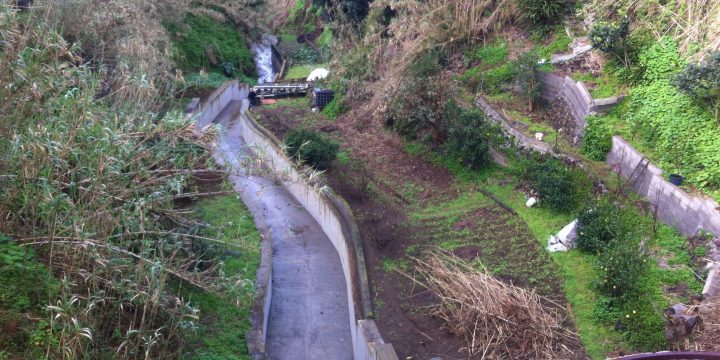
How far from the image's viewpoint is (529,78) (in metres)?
16.0

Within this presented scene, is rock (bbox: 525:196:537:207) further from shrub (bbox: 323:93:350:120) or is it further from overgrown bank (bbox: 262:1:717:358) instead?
shrub (bbox: 323:93:350:120)

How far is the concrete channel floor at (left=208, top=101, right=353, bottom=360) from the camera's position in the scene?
1089 cm

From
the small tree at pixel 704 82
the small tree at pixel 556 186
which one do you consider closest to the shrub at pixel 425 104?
the small tree at pixel 556 186

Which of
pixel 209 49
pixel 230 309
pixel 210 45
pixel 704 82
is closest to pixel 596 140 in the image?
pixel 704 82

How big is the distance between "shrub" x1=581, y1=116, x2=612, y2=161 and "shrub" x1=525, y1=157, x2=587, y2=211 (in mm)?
828

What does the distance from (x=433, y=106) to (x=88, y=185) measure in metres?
9.56

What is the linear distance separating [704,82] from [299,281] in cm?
853

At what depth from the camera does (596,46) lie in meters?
14.9

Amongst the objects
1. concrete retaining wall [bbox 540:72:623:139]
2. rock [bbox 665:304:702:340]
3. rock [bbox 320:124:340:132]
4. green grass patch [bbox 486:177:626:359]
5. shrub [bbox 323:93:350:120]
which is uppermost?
shrub [bbox 323:93:350:120]

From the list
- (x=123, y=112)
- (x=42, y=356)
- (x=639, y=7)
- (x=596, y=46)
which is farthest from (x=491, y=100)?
(x=42, y=356)

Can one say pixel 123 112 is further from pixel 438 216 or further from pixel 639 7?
pixel 639 7

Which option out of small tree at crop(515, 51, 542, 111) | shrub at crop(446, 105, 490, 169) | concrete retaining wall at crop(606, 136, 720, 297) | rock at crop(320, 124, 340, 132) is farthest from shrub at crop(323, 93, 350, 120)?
concrete retaining wall at crop(606, 136, 720, 297)

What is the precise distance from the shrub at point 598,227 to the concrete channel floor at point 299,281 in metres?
4.40

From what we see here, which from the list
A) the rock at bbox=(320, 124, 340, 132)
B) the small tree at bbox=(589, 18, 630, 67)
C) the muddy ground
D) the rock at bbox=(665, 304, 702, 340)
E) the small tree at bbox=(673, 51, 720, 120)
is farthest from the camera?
the rock at bbox=(320, 124, 340, 132)
